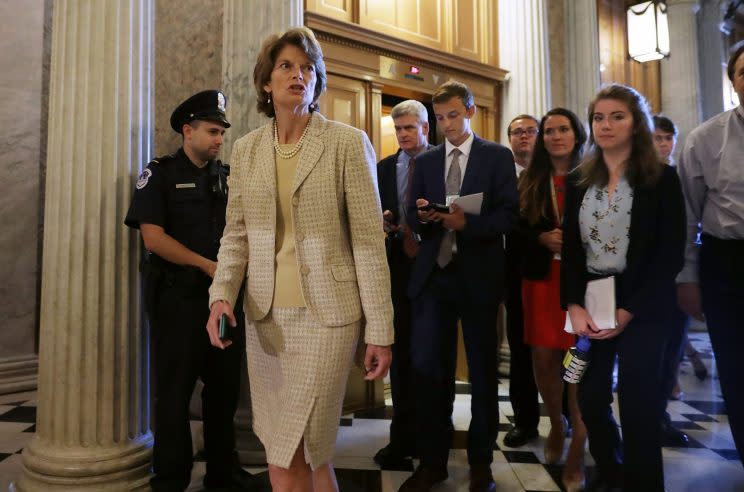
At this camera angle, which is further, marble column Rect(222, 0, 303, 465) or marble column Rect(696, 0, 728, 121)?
marble column Rect(696, 0, 728, 121)

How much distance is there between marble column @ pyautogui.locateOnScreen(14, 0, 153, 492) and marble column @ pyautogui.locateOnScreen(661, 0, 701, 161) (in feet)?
25.8

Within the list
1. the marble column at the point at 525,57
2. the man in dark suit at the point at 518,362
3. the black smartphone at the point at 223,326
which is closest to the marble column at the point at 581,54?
the marble column at the point at 525,57

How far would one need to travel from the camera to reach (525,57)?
16.8ft

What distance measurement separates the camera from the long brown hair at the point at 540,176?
280cm

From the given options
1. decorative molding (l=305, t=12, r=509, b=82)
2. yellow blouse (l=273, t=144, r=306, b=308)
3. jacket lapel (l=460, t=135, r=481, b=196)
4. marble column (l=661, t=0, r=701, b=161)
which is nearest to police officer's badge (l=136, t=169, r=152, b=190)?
yellow blouse (l=273, t=144, r=306, b=308)

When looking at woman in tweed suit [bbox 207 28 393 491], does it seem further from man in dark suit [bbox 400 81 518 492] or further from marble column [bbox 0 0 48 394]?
marble column [bbox 0 0 48 394]

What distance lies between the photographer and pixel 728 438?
3223 mm

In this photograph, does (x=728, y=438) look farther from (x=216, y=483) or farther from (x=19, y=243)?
(x=19, y=243)

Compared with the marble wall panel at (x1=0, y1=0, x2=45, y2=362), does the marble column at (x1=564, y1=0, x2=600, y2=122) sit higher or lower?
higher

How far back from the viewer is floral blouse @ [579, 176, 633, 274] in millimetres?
2078

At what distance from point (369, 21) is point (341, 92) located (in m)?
0.73

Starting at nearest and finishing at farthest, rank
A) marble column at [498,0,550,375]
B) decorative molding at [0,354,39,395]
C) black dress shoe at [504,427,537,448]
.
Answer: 1. black dress shoe at [504,427,537,448]
2. decorative molding at [0,354,39,395]
3. marble column at [498,0,550,375]

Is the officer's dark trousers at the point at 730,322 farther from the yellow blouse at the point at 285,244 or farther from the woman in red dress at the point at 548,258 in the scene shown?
the yellow blouse at the point at 285,244

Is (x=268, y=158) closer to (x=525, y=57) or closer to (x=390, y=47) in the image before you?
(x=390, y=47)
